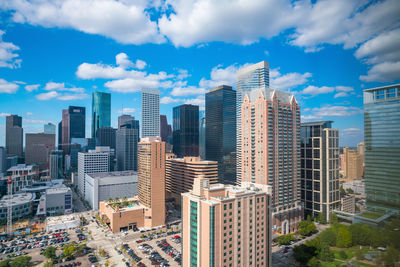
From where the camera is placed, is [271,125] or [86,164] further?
[86,164]

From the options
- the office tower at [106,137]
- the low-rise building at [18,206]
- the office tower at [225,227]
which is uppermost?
the office tower at [106,137]

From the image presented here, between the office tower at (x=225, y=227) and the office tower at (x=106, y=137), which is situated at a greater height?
the office tower at (x=106, y=137)

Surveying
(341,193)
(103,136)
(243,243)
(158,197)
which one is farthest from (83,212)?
(103,136)

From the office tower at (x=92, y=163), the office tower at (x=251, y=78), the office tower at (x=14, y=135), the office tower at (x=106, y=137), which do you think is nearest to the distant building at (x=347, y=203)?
the office tower at (x=251, y=78)

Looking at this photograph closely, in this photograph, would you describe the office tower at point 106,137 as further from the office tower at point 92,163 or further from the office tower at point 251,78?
the office tower at point 251,78

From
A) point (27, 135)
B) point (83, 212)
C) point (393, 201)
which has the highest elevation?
point (27, 135)

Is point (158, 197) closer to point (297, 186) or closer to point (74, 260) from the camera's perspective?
point (74, 260)

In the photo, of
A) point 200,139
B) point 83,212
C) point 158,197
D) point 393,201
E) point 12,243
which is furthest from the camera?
point 200,139
